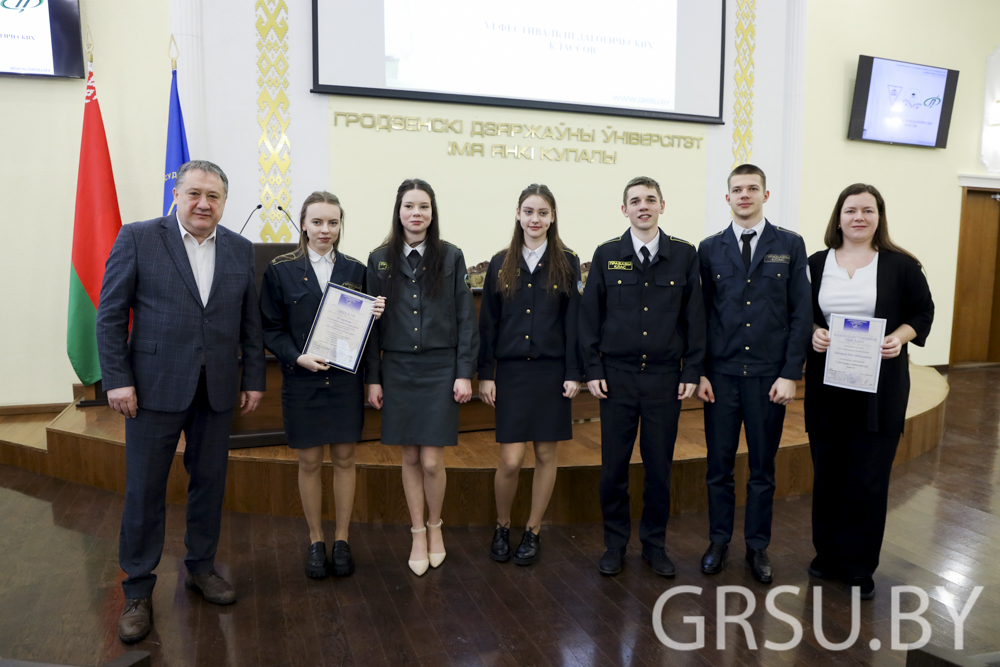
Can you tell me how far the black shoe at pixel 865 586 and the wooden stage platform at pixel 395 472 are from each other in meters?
0.93

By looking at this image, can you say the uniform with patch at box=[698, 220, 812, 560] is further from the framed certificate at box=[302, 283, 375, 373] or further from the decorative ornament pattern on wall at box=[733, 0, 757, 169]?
the decorative ornament pattern on wall at box=[733, 0, 757, 169]

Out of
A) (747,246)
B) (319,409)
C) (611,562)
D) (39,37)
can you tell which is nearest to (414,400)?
(319,409)

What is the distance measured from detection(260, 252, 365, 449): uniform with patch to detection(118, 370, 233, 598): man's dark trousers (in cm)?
26

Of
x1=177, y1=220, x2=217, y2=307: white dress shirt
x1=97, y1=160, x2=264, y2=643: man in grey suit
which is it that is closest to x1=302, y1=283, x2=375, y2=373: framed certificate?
x1=97, y1=160, x2=264, y2=643: man in grey suit

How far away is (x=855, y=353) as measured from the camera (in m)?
2.36

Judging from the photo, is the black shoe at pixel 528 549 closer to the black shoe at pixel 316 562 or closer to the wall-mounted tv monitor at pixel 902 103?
the black shoe at pixel 316 562

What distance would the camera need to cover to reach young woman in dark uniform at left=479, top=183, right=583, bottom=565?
2646mm

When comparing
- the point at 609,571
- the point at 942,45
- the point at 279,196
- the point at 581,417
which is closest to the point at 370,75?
the point at 279,196

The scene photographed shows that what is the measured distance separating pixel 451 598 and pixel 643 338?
4.03ft

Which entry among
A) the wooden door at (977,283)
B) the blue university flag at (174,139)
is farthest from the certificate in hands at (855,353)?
the wooden door at (977,283)

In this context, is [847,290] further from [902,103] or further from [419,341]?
[902,103]

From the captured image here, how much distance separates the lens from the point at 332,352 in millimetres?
2484

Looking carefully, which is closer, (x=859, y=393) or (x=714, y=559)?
(x=859, y=393)

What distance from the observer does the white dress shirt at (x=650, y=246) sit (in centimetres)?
255
